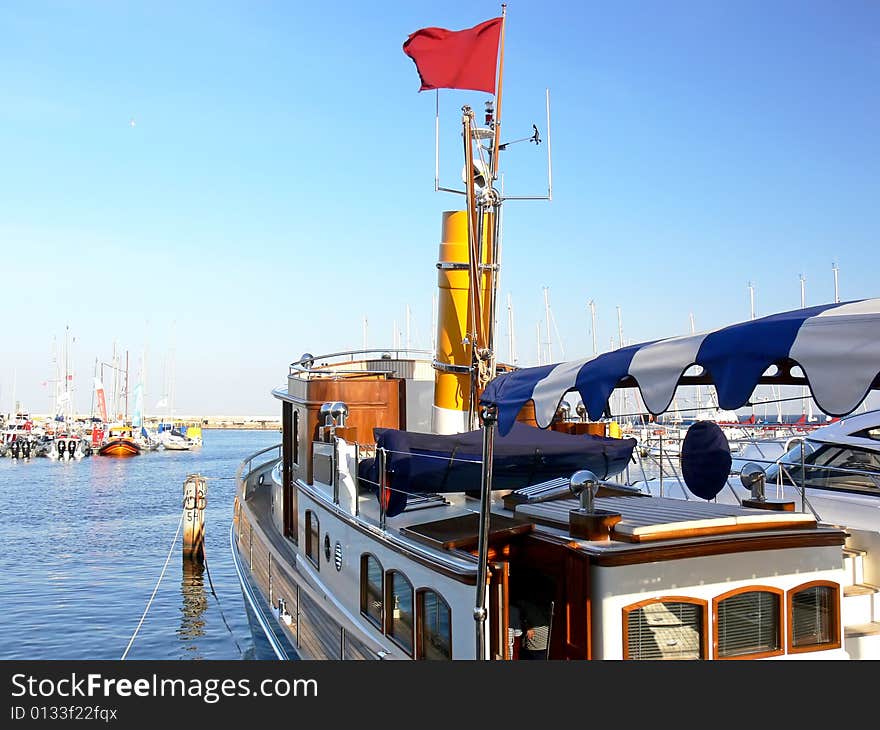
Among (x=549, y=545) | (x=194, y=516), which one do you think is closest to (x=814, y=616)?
(x=549, y=545)

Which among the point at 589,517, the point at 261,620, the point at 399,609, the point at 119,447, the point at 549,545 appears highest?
the point at 589,517

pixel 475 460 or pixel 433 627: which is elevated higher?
pixel 475 460

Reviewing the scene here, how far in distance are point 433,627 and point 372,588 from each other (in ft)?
6.01

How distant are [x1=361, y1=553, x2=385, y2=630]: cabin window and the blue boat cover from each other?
2.50 ft

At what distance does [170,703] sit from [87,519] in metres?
37.8

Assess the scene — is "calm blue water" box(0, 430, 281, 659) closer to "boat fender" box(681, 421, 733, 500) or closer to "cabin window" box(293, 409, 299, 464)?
"cabin window" box(293, 409, 299, 464)

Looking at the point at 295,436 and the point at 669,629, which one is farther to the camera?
the point at 295,436

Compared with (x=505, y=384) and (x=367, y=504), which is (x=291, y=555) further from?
(x=505, y=384)

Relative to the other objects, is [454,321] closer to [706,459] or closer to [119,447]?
[706,459]

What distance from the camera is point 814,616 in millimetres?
7152

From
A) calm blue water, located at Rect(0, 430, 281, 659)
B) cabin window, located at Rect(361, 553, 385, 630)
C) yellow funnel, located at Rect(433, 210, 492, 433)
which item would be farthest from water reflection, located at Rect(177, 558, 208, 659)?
cabin window, located at Rect(361, 553, 385, 630)

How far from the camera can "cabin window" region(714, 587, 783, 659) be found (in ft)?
22.3

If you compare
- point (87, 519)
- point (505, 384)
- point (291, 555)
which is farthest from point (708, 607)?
point (87, 519)

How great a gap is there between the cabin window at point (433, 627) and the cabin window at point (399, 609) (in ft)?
0.89
